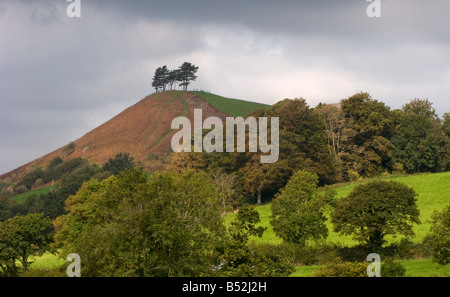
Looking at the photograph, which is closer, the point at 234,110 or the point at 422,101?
the point at 422,101

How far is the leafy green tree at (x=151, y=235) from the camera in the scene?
24.9 meters

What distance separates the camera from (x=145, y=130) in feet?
531

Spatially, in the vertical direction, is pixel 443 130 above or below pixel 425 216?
above

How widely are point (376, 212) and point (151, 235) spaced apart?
67.8 ft

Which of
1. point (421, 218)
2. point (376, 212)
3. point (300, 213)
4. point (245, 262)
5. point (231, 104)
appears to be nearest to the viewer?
point (245, 262)

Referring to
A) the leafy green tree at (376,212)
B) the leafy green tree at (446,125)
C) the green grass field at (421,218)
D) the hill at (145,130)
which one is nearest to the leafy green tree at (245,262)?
the green grass field at (421,218)

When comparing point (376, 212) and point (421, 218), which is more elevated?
point (376, 212)

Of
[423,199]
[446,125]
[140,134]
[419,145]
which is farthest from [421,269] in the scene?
[140,134]

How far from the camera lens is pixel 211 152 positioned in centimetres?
8550

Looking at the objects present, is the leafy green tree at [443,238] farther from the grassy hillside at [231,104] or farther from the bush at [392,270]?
the grassy hillside at [231,104]

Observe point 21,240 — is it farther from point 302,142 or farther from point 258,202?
point 302,142
